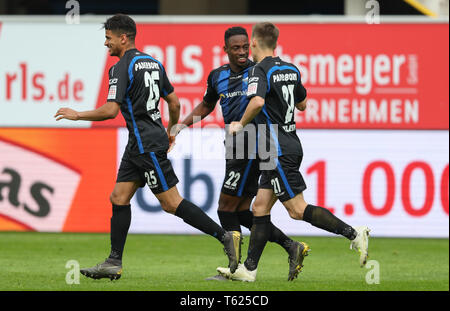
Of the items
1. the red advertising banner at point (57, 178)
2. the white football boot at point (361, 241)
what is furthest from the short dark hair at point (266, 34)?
the red advertising banner at point (57, 178)

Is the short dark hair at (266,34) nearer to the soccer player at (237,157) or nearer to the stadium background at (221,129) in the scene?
the soccer player at (237,157)

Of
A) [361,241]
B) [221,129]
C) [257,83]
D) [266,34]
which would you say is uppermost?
[266,34]

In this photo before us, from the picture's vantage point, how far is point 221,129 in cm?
1295

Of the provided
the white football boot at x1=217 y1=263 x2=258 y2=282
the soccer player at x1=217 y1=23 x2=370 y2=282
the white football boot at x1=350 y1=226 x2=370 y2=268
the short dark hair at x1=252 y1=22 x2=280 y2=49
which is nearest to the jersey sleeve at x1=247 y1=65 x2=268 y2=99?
the soccer player at x1=217 y1=23 x2=370 y2=282

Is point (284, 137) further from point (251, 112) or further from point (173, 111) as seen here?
Result: point (173, 111)

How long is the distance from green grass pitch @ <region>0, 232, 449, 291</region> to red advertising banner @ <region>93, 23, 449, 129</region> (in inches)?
64.7

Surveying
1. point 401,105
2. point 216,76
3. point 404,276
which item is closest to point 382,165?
point 401,105

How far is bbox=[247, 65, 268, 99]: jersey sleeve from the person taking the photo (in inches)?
299

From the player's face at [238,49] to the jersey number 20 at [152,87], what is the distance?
0.76 metres

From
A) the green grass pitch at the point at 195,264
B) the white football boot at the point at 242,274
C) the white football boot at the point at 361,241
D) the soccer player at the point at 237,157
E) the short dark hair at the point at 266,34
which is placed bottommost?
the green grass pitch at the point at 195,264

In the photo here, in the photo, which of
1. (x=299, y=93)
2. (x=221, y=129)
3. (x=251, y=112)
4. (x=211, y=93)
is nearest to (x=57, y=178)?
(x=221, y=129)

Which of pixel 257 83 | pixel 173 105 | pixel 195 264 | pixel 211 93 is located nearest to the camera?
pixel 257 83

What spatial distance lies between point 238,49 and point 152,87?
2.95ft

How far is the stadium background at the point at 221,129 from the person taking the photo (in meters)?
12.9
